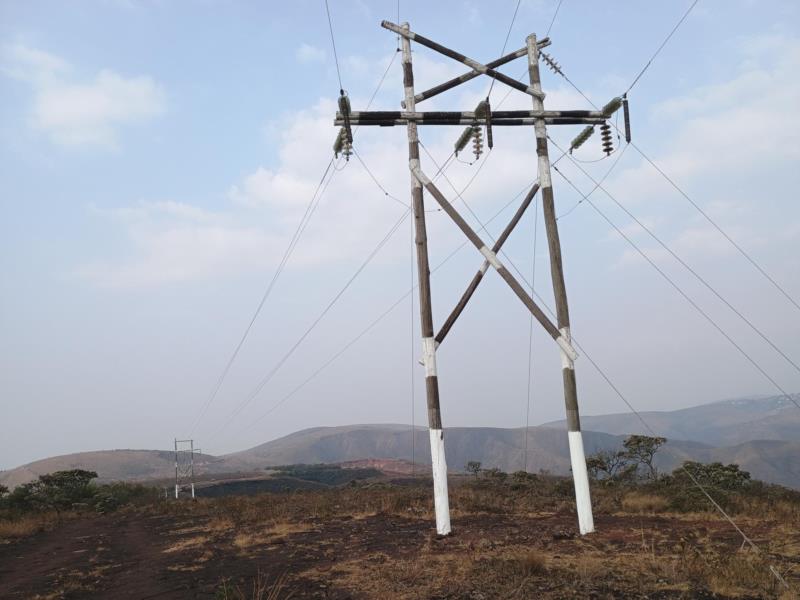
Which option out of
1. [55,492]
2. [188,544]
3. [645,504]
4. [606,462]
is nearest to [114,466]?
[55,492]

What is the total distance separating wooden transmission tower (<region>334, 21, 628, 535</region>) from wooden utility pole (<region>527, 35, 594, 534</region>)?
20 millimetres

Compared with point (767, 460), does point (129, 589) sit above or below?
above

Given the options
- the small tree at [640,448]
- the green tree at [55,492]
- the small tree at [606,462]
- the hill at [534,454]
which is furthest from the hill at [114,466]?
the small tree at [640,448]

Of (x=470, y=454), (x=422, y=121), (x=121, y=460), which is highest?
(x=422, y=121)

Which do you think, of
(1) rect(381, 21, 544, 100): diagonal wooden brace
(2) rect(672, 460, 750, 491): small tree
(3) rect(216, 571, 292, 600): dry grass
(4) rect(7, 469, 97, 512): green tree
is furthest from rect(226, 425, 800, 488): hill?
(3) rect(216, 571, 292, 600): dry grass

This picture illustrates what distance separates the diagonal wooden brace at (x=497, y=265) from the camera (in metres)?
11.6

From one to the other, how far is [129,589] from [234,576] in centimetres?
182

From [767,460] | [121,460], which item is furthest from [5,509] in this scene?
[767,460]

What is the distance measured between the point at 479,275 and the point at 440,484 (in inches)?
186

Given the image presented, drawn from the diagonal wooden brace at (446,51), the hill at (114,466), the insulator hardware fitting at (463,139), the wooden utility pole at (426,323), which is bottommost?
the hill at (114,466)

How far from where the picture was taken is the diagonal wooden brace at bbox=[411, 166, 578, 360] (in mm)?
11648

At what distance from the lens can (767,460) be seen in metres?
140

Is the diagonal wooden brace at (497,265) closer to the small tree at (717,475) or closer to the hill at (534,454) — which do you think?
the small tree at (717,475)

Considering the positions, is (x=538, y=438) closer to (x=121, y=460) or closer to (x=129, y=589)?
(x=121, y=460)
